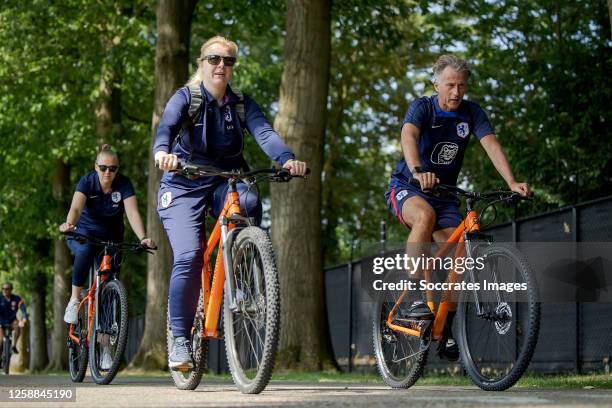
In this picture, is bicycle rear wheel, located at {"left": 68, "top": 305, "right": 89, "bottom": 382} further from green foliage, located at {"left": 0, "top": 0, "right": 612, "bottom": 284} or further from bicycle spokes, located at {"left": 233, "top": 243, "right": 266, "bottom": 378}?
green foliage, located at {"left": 0, "top": 0, "right": 612, "bottom": 284}

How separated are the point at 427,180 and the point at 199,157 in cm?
143

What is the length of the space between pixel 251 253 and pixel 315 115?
768 cm

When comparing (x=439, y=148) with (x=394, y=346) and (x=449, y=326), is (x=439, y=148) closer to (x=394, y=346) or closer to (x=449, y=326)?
(x=449, y=326)

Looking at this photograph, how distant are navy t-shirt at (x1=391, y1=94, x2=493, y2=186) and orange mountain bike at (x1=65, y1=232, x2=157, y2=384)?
296cm

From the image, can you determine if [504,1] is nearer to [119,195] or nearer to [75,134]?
[75,134]

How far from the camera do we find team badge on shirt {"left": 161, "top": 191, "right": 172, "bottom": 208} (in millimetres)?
7414

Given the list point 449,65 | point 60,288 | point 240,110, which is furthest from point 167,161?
point 60,288

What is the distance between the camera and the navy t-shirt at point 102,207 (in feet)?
34.4

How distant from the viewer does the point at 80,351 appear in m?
10.5

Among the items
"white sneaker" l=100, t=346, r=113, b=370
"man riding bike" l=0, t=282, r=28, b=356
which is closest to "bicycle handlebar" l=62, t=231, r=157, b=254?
"white sneaker" l=100, t=346, r=113, b=370

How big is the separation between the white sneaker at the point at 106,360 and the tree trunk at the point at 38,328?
80.8 feet

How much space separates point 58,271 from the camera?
28266 millimetres

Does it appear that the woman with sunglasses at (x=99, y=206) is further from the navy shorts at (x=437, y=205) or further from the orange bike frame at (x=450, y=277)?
the orange bike frame at (x=450, y=277)

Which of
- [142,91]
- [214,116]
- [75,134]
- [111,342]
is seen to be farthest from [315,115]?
[142,91]
